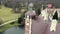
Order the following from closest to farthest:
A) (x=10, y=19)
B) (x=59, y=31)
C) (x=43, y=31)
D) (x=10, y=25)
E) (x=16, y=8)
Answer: (x=59, y=31) < (x=43, y=31) < (x=10, y=25) < (x=10, y=19) < (x=16, y=8)

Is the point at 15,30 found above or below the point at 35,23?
below

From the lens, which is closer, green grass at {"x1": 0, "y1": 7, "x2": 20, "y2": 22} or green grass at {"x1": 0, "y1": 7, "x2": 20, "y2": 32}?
green grass at {"x1": 0, "y1": 7, "x2": 20, "y2": 32}

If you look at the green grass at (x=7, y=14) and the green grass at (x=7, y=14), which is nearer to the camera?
the green grass at (x=7, y=14)

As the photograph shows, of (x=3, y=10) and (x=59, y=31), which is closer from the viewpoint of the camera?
(x=59, y=31)

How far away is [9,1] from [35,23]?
23.0 metres

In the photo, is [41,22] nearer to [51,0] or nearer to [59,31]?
[59,31]

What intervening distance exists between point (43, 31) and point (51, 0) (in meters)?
23.6

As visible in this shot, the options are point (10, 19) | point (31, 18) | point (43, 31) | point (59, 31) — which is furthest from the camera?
point (10, 19)

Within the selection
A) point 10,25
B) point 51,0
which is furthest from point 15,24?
point 51,0

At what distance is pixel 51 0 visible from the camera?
1288 inches

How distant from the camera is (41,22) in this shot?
9711 mm

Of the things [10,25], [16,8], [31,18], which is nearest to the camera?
[31,18]

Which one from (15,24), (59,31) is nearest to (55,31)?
(59,31)

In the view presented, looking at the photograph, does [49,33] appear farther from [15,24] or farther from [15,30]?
[15,24]
